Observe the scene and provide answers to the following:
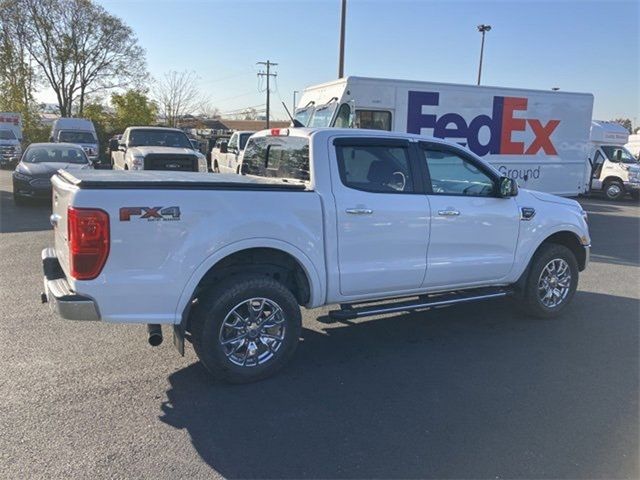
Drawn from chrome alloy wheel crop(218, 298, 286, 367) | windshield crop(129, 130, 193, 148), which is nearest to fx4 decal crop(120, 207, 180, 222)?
chrome alloy wheel crop(218, 298, 286, 367)

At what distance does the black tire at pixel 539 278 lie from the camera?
574 centimetres

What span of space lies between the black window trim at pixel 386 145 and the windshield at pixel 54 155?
456 inches

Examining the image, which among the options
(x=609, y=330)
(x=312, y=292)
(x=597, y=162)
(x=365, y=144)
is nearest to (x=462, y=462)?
(x=312, y=292)

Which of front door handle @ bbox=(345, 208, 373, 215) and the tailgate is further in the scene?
front door handle @ bbox=(345, 208, 373, 215)

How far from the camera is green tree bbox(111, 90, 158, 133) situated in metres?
40.6

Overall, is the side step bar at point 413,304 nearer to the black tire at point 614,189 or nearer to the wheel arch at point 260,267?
the wheel arch at point 260,267

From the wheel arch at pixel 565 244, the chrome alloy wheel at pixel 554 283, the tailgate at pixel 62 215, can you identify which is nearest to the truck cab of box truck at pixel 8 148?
the tailgate at pixel 62 215

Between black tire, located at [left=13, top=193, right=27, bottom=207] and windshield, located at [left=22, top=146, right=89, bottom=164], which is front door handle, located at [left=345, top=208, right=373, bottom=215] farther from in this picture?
windshield, located at [left=22, top=146, right=89, bottom=164]

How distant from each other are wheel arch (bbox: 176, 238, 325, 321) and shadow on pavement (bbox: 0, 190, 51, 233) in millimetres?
7788

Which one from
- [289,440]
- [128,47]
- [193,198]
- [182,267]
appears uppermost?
[128,47]

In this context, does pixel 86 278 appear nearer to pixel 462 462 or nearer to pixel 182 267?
pixel 182 267

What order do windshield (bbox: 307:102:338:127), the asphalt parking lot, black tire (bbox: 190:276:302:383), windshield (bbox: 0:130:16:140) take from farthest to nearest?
windshield (bbox: 0:130:16:140)
windshield (bbox: 307:102:338:127)
black tire (bbox: 190:276:302:383)
the asphalt parking lot

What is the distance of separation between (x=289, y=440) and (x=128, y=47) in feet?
143

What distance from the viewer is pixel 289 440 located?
3.37m
